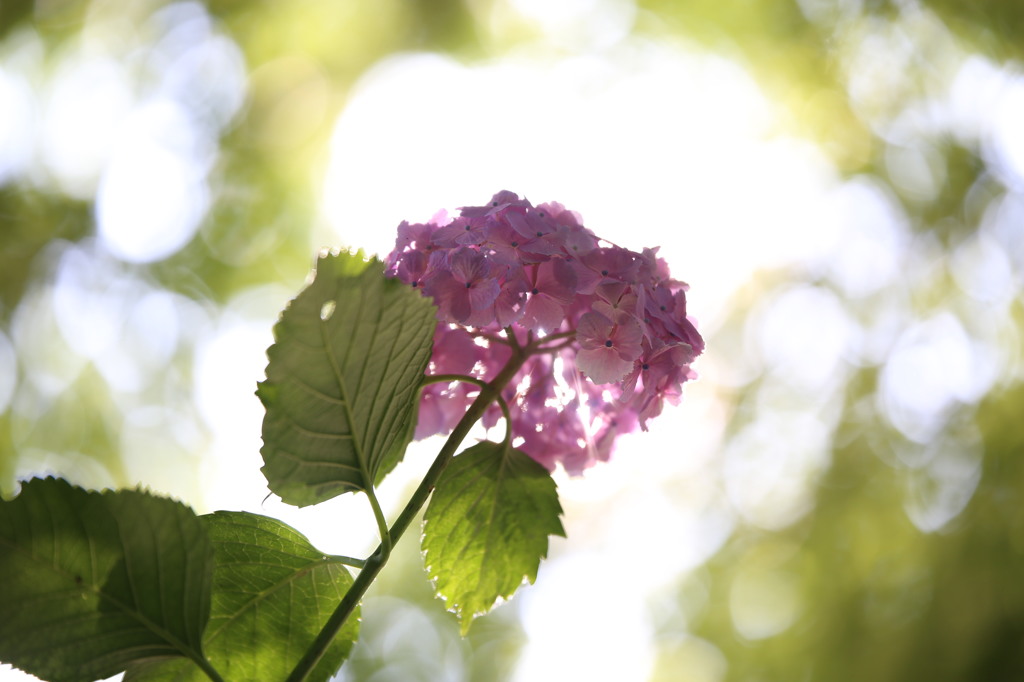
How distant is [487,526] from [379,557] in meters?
0.16

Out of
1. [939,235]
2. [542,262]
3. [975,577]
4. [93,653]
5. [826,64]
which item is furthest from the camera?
[826,64]

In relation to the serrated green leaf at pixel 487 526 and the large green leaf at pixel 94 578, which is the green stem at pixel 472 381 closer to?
the serrated green leaf at pixel 487 526

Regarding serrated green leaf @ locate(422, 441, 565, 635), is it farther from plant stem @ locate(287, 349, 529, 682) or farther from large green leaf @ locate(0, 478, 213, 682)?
large green leaf @ locate(0, 478, 213, 682)

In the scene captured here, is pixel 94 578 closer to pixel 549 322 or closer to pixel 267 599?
pixel 267 599

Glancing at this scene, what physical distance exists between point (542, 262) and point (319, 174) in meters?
4.91

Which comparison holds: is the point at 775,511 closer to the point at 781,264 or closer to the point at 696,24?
the point at 781,264

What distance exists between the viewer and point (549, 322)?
0.59 metres

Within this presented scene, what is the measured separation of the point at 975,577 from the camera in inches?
137

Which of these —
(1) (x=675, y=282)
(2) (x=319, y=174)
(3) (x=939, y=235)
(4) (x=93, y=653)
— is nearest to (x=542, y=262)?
(1) (x=675, y=282)

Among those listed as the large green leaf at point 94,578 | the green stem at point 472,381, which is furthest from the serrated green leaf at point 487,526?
the large green leaf at point 94,578

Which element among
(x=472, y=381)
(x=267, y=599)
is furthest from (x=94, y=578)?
(x=472, y=381)

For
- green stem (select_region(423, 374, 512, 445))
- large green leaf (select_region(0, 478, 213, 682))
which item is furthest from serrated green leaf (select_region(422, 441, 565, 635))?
large green leaf (select_region(0, 478, 213, 682))

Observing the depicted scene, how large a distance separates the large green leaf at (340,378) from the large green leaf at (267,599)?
0.18 feet

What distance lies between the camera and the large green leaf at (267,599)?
57cm
